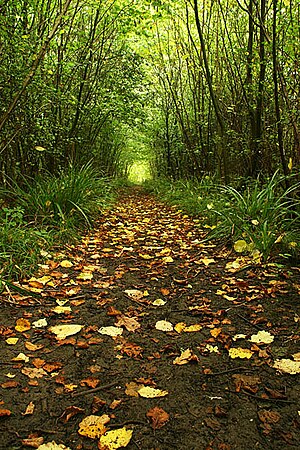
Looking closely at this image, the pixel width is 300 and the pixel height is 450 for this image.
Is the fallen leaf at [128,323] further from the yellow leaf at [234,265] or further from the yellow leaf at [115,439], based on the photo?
the yellow leaf at [234,265]

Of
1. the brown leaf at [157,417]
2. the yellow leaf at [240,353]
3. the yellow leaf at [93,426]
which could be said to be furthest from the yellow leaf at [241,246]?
the yellow leaf at [93,426]

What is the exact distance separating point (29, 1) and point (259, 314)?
12.7ft

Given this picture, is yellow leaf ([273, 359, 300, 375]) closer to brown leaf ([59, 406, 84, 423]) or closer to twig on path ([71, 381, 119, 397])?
twig on path ([71, 381, 119, 397])

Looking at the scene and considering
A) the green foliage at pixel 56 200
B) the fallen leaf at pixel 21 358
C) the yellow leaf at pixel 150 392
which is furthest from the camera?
the green foliage at pixel 56 200

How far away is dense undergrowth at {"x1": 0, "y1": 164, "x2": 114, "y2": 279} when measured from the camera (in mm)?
3004

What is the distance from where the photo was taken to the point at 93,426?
54.1 inches

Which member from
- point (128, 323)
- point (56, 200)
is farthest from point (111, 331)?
point (56, 200)

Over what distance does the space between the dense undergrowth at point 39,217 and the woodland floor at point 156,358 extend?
8.7 inches

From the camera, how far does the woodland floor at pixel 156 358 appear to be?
1374mm

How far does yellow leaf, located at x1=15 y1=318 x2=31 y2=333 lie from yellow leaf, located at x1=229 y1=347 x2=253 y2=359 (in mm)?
1151

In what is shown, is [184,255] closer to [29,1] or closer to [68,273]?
[68,273]

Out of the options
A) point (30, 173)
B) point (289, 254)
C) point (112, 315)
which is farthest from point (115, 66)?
point (112, 315)

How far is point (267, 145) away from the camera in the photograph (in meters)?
4.91

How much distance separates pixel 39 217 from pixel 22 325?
2.27 meters
